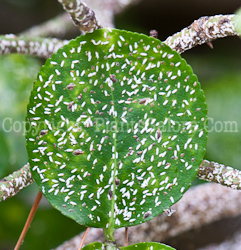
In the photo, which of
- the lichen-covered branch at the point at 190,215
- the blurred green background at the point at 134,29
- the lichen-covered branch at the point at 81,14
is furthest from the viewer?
the blurred green background at the point at 134,29

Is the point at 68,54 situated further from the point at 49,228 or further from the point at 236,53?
the point at 236,53

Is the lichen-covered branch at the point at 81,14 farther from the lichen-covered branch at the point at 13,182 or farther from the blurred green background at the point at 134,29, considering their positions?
the blurred green background at the point at 134,29

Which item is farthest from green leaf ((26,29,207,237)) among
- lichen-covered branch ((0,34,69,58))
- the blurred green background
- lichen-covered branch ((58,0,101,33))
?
the blurred green background

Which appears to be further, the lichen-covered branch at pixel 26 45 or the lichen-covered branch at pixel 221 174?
the lichen-covered branch at pixel 26 45

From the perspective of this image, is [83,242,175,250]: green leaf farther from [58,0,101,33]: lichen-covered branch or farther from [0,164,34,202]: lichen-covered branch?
[58,0,101,33]: lichen-covered branch

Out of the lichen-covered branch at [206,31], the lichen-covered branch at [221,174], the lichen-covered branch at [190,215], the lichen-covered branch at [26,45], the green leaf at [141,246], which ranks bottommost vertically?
the lichen-covered branch at [190,215]

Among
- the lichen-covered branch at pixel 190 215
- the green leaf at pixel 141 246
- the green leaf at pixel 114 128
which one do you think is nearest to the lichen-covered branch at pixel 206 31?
the green leaf at pixel 114 128

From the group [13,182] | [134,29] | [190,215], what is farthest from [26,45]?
[134,29]

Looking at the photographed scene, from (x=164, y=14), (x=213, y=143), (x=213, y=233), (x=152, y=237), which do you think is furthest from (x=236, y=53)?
(x=152, y=237)

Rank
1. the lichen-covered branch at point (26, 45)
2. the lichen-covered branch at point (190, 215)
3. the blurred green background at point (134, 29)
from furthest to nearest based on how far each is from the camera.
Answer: the blurred green background at point (134, 29) → the lichen-covered branch at point (190, 215) → the lichen-covered branch at point (26, 45)
